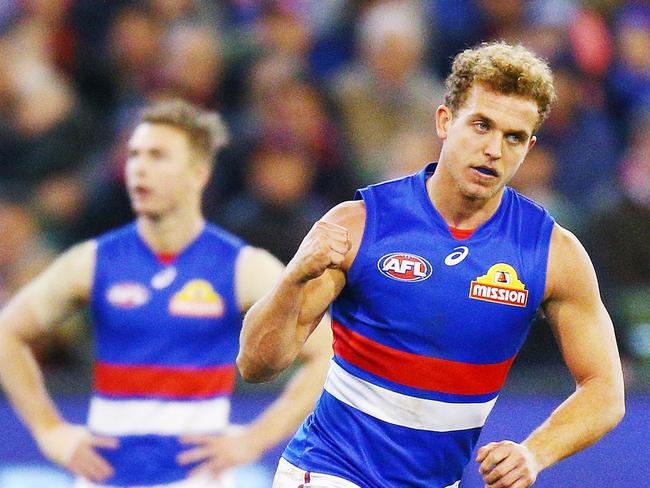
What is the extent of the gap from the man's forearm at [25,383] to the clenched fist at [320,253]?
2478mm

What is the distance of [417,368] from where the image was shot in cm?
411

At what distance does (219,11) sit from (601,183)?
2609 millimetres

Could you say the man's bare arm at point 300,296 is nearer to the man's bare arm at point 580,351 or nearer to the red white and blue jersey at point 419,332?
the red white and blue jersey at point 419,332

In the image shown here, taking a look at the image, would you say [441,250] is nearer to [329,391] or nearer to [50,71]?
[329,391]

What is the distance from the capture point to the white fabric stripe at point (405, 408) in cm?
412

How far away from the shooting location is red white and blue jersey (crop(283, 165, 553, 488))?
4.09 m

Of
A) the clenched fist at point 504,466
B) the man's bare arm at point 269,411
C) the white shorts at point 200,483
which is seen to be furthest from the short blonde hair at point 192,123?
the clenched fist at point 504,466

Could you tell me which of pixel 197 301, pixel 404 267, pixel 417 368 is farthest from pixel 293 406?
pixel 404 267

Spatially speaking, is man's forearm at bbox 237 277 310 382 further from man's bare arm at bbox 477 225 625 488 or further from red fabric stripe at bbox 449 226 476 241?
man's bare arm at bbox 477 225 625 488

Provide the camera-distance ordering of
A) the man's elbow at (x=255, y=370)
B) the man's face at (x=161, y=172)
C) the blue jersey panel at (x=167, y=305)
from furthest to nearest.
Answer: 1. the man's face at (x=161, y=172)
2. the blue jersey panel at (x=167, y=305)
3. the man's elbow at (x=255, y=370)

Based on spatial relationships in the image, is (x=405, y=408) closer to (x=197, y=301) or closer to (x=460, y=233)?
(x=460, y=233)

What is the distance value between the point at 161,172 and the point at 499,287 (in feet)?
7.60

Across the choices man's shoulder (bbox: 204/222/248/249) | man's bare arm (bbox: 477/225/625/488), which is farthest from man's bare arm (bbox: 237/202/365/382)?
man's shoulder (bbox: 204/222/248/249)

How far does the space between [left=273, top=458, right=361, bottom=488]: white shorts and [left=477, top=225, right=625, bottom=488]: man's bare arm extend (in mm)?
592
